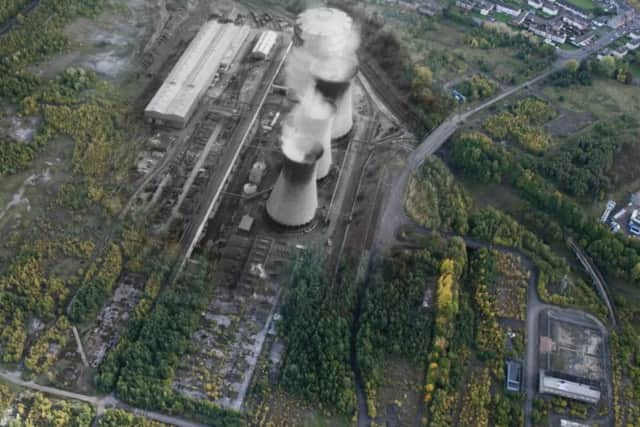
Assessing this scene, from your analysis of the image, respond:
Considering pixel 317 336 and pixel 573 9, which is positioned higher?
pixel 573 9

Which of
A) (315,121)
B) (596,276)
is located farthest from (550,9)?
(315,121)

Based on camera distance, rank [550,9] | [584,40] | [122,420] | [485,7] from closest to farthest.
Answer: [122,420] < [584,40] < [485,7] < [550,9]

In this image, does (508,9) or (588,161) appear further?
(508,9)

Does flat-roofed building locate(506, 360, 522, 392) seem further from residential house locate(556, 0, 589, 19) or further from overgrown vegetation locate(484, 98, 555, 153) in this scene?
residential house locate(556, 0, 589, 19)

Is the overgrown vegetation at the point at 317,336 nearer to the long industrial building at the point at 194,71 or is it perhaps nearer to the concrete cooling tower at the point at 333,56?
the concrete cooling tower at the point at 333,56

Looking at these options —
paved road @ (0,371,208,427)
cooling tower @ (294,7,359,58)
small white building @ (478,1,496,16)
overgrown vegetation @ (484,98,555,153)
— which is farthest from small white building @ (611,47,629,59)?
paved road @ (0,371,208,427)

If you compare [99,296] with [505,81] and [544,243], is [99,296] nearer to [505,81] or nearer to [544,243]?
[544,243]

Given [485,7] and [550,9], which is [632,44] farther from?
[485,7]
